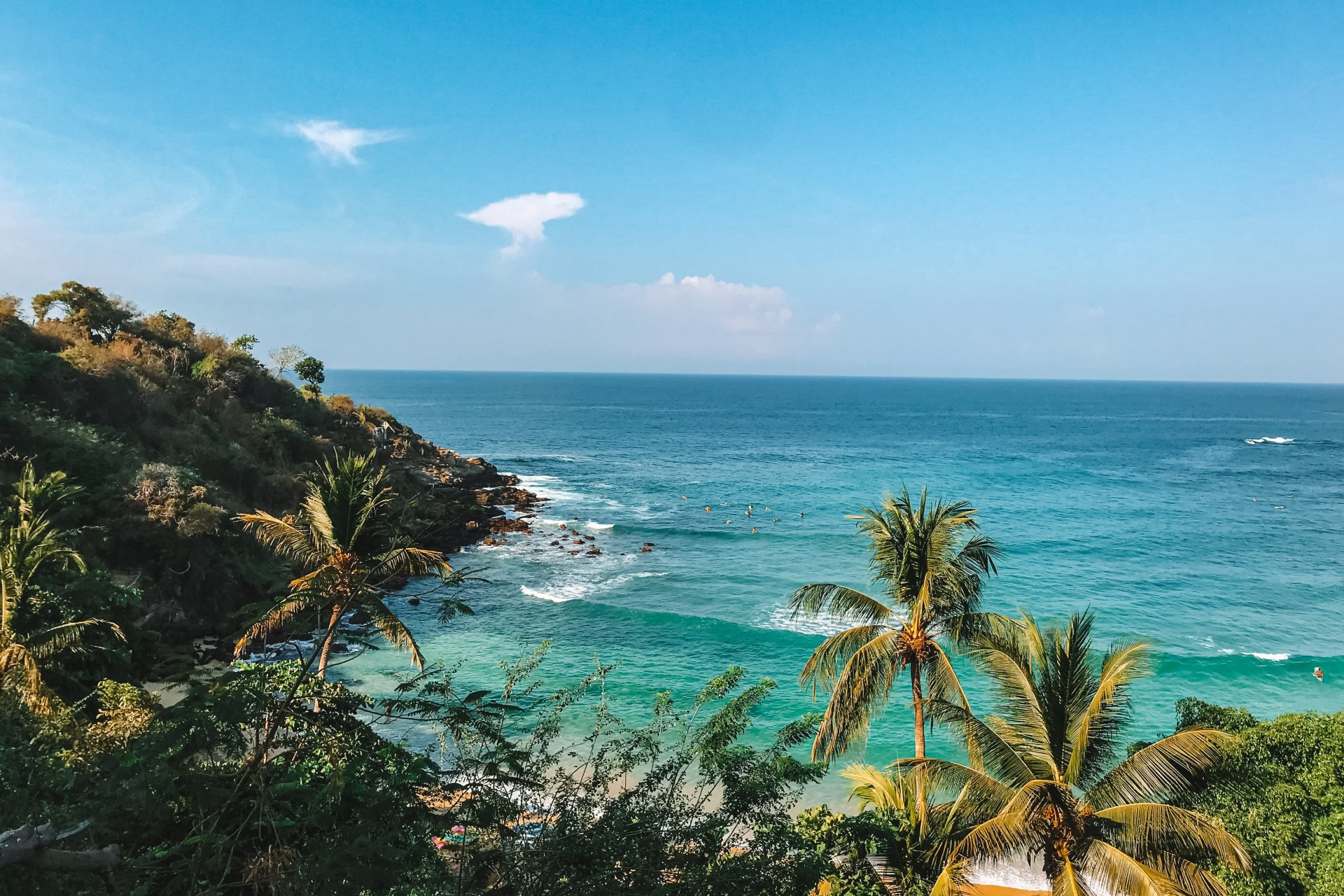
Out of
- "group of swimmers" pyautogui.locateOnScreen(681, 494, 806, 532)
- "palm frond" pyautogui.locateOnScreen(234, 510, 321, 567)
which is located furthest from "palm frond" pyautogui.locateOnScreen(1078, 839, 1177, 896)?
"group of swimmers" pyautogui.locateOnScreen(681, 494, 806, 532)

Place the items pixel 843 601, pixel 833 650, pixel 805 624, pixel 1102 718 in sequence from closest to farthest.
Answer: pixel 1102 718 < pixel 833 650 < pixel 843 601 < pixel 805 624

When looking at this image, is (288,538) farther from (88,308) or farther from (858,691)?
(88,308)

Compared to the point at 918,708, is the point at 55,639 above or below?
above

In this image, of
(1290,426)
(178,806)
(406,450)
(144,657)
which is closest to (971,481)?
(406,450)

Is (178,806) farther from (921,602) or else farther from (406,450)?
(406,450)

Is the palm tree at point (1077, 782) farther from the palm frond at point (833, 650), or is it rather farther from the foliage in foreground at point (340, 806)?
the foliage in foreground at point (340, 806)

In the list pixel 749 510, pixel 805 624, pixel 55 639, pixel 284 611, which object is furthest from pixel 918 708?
pixel 749 510

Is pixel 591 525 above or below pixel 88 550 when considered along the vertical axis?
below
